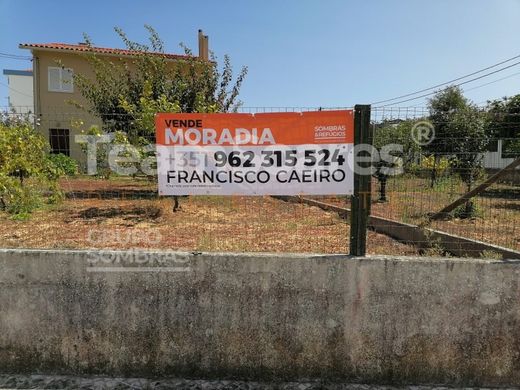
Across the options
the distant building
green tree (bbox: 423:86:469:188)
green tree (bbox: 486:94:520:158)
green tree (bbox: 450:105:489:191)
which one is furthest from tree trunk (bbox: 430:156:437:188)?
the distant building

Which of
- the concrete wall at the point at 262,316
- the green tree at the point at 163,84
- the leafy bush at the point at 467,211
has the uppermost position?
the green tree at the point at 163,84

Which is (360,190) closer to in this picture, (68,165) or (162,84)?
(68,165)

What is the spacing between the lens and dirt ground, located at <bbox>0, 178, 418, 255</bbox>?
21.2 ft

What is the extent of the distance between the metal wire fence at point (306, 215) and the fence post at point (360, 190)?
534mm

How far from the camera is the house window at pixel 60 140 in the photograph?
213 inches

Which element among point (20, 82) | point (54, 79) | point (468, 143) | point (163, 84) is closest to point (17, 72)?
point (20, 82)

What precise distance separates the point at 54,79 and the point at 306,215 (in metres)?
22.2

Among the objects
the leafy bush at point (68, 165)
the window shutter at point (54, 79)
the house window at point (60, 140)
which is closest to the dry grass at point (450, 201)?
the house window at point (60, 140)

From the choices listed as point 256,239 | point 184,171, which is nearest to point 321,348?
point 184,171

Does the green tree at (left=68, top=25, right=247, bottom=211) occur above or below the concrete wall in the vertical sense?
above

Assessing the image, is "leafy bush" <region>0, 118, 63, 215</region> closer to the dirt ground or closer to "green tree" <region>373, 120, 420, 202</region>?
the dirt ground

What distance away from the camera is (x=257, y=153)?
391cm

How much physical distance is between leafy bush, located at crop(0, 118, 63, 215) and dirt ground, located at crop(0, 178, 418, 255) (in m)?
0.34

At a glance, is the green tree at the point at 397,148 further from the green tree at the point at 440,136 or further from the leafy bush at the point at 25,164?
the leafy bush at the point at 25,164
